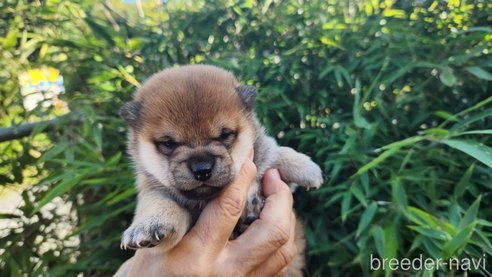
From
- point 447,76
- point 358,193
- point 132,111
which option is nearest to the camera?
point 132,111

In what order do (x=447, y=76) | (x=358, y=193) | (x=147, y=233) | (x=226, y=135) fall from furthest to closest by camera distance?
1. (x=447, y=76)
2. (x=358, y=193)
3. (x=226, y=135)
4. (x=147, y=233)

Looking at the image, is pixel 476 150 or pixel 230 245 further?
pixel 230 245

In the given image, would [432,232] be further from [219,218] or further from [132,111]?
[132,111]

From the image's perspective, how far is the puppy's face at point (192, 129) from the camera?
1.48m

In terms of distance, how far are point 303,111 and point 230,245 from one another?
3.34 ft

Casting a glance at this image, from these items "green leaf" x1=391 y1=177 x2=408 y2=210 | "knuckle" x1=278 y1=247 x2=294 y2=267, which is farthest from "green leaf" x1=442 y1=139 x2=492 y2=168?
"knuckle" x1=278 y1=247 x2=294 y2=267

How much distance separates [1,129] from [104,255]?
3.28 ft

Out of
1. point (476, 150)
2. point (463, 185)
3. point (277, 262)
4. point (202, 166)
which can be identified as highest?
point (202, 166)

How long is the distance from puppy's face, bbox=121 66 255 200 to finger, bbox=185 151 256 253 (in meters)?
0.05

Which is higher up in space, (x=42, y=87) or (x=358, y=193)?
(x=42, y=87)

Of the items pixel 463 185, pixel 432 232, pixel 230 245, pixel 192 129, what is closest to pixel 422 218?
pixel 432 232

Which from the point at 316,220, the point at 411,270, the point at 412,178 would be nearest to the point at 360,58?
the point at 412,178

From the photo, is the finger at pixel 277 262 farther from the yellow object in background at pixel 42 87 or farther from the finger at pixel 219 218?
the yellow object in background at pixel 42 87

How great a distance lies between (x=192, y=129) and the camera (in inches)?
58.7
